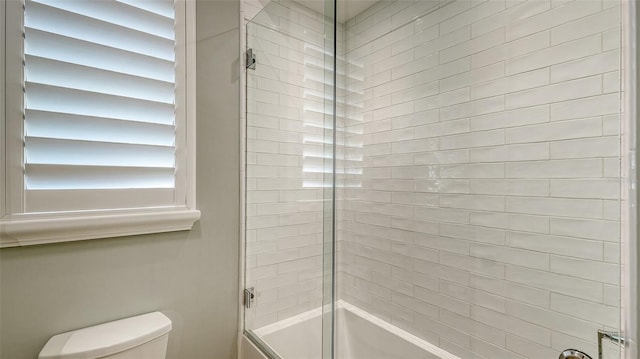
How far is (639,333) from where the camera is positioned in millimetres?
472

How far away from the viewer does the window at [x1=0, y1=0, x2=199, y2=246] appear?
3.12 feet

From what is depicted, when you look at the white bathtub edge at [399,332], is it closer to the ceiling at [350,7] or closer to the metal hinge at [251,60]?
the metal hinge at [251,60]

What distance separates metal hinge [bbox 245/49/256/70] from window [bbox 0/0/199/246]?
0.29 m

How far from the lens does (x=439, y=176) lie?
4.56 ft

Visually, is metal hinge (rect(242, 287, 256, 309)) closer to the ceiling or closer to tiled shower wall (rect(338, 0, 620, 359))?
tiled shower wall (rect(338, 0, 620, 359))

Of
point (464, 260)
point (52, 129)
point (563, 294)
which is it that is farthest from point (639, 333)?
point (52, 129)

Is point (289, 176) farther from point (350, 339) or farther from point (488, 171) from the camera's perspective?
point (350, 339)

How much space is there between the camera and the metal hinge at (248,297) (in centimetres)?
146

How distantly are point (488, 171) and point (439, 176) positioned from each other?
214 millimetres

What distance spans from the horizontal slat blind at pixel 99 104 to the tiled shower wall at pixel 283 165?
387 mm

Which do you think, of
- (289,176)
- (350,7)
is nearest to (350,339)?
(289,176)

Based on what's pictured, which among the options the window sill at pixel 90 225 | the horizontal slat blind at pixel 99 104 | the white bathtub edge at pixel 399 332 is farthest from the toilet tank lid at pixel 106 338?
the white bathtub edge at pixel 399 332

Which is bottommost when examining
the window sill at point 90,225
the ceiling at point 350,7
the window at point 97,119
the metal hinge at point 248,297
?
the metal hinge at point 248,297

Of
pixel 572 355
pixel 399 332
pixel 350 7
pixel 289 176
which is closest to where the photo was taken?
pixel 572 355
